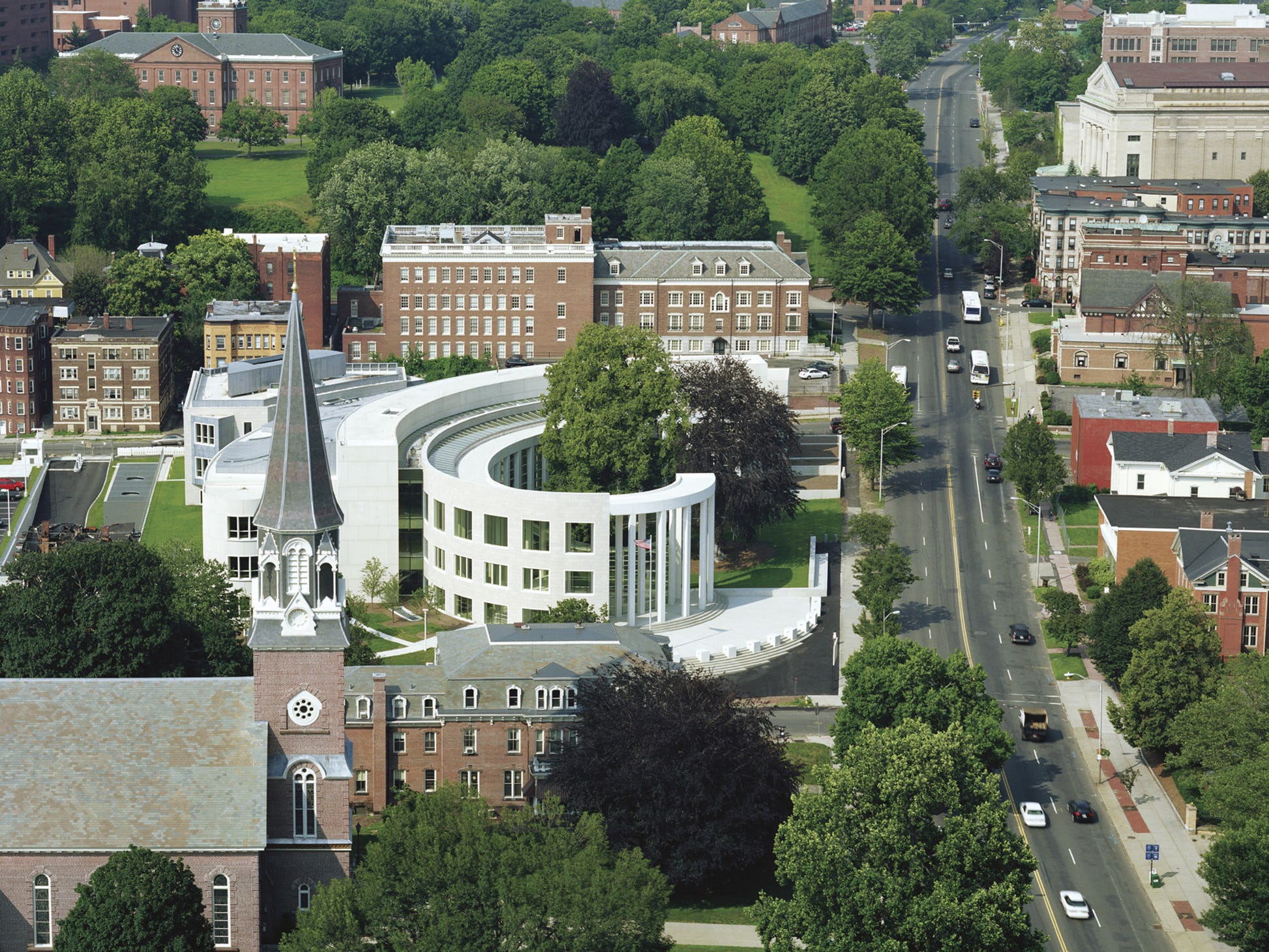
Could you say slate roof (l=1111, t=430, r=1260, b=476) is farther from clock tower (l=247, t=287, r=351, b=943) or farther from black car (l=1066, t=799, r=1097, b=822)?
clock tower (l=247, t=287, r=351, b=943)

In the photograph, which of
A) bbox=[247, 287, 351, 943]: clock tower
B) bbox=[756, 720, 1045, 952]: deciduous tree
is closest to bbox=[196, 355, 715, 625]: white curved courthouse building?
bbox=[756, 720, 1045, 952]: deciduous tree

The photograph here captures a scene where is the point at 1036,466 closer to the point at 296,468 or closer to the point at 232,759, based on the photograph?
the point at 296,468

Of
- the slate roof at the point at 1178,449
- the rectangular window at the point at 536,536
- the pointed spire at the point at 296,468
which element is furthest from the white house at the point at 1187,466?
the pointed spire at the point at 296,468

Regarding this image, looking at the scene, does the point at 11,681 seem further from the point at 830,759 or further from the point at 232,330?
the point at 232,330

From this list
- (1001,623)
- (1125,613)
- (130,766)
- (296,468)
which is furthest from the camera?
(1001,623)

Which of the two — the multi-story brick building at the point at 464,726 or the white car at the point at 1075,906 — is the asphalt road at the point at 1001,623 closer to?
the white car at the point at 1075,906

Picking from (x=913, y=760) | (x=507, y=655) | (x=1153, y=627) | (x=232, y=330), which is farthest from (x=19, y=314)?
A: (x=913, y=760)

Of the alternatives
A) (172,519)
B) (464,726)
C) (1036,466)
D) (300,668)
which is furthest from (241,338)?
(300,668)

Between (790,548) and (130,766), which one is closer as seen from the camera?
(130,766)
